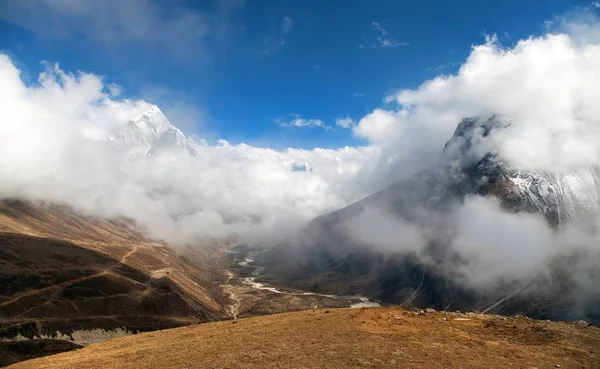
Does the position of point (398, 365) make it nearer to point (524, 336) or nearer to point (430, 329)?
point (430, 329)

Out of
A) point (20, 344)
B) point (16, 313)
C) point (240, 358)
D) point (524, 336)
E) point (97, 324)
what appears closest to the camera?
point (240, 358)

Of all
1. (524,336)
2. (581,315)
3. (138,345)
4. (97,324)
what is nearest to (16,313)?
(97,324)

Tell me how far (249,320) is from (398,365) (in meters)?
22.2

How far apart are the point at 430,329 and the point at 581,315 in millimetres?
201523

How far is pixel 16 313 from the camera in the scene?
511 ft

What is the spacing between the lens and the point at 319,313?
4294cm

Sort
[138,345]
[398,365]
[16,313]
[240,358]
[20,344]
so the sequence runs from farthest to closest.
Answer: [16,313] < [20,344] < [138,345] < [240,358] < [398,365]

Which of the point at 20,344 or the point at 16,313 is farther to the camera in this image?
the point at 16,313

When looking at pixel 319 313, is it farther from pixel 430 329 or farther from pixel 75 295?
pixel 75 295

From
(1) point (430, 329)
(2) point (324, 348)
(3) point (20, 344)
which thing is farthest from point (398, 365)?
(3) point (20, 344)

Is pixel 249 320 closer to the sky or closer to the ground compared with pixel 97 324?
closer to the sky

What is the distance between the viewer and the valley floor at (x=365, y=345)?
26.9 meters

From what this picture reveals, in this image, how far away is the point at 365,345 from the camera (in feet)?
97.6

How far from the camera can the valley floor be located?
26.9 meters
